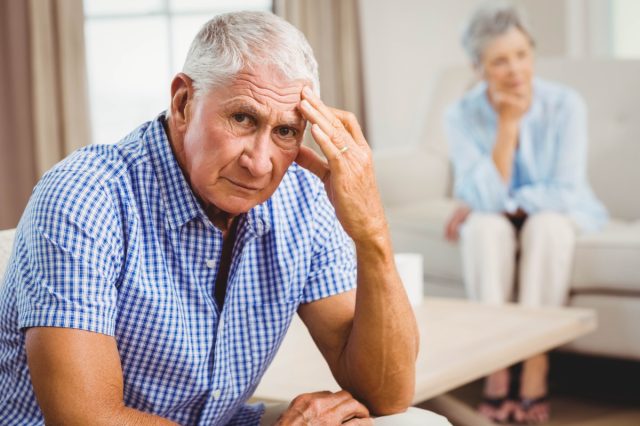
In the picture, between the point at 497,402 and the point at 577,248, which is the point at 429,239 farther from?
the point at 497,402

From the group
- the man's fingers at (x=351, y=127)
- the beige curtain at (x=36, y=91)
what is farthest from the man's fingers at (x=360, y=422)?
the beige curtain at (x=36, y=91)

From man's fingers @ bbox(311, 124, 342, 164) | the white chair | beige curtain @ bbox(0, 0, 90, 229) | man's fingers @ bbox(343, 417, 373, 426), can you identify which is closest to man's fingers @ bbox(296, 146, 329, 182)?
man's fingers @ bbox(311, 124, 342, 164)

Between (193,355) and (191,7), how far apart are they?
334 cm

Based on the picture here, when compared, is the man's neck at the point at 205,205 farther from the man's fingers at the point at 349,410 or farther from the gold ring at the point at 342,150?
the man's fingers at the point at 349,410

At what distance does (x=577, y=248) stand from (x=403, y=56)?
229 cm

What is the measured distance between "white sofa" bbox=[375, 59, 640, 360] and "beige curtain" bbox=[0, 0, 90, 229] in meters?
1.18

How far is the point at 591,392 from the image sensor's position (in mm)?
2979

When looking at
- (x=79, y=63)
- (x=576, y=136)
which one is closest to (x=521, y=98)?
(x=576, y=136)

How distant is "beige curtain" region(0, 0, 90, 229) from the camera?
11.5ft

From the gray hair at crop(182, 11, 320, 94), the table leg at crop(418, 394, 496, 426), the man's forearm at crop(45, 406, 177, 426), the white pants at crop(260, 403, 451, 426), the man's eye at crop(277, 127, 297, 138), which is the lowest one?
the table leg at crop(418, 394, 496, 426)

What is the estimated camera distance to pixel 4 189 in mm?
3518

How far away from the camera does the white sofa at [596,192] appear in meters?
2.81

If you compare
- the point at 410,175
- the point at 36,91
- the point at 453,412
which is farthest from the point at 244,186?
the point at 36,91

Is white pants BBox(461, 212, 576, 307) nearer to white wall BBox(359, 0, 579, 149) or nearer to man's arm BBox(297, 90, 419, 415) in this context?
man's arm BBox(297, 90, 419, 415)
